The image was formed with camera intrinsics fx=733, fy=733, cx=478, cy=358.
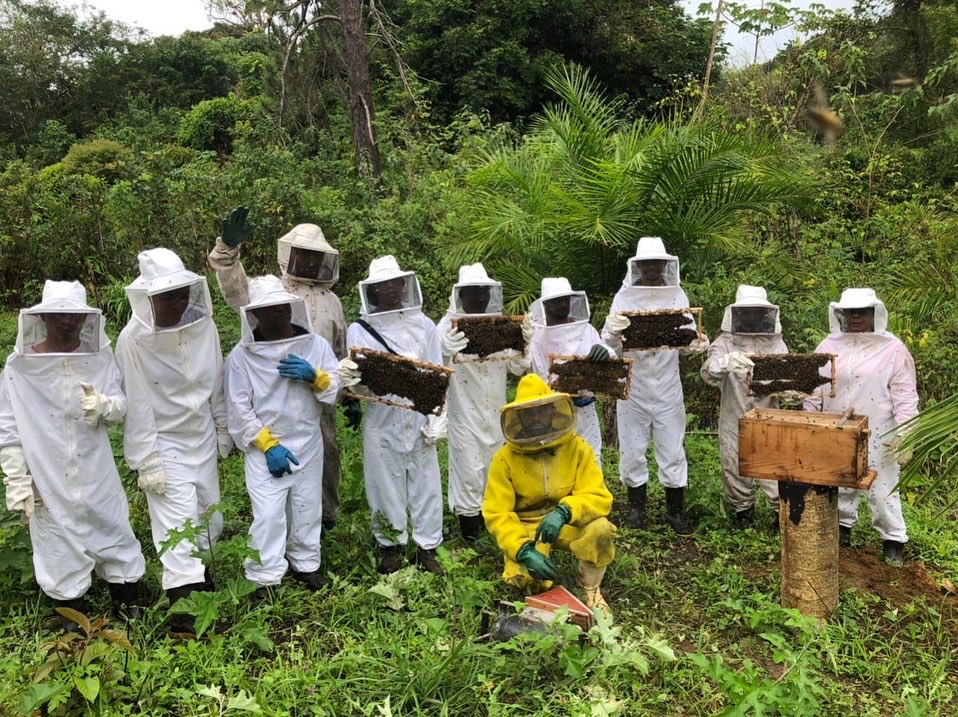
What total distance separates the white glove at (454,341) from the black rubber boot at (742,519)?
2.68 metres

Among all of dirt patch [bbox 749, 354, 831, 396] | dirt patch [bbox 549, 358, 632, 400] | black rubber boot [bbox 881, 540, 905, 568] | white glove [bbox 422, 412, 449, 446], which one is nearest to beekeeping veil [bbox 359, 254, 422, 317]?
white glove [bbox 422, 412, 449, 446]

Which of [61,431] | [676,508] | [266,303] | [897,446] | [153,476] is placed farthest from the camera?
[676,508]

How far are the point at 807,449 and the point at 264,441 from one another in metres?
3.27

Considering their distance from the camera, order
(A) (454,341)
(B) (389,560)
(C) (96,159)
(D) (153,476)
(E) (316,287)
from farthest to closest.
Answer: (C) (96,159) < (E) (316,287) < (A) (454,341) < (B) (389,560) < (D) (153,476)

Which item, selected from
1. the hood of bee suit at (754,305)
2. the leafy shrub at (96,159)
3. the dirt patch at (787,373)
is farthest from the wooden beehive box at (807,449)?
the leafy shrub at (96,159)

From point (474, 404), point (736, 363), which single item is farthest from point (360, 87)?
point (736, 363)

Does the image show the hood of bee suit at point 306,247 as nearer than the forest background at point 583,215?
No

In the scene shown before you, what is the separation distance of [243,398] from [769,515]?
14.1ft

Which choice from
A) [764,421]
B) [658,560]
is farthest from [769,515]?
[764,421]

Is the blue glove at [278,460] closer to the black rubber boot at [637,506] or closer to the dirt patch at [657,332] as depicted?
the dirt patch at [657,332]

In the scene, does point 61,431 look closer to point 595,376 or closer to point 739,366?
point 595,376

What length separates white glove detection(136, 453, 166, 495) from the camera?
170 inches

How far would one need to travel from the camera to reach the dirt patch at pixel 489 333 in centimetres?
520

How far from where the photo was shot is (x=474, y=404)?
5441 millimetres
